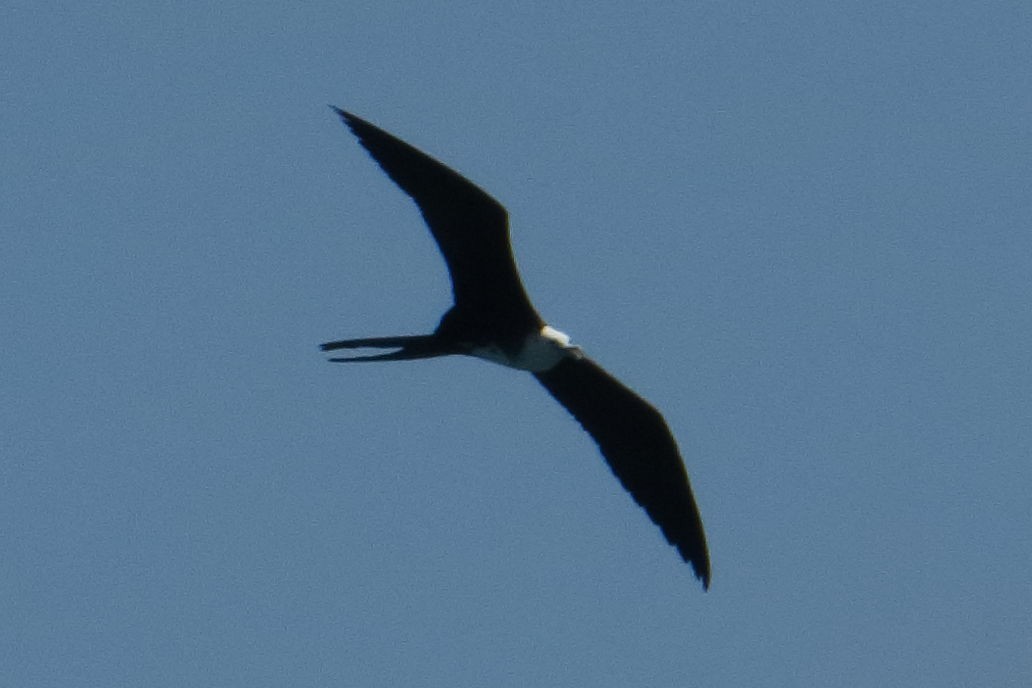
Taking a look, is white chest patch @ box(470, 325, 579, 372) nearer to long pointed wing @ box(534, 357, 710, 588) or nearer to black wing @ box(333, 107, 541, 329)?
black wing @ box(333, 107, 541, 329)

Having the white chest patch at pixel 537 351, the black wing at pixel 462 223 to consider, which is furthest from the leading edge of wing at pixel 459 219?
the white chest patch at pixel 537 351

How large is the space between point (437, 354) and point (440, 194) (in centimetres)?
115

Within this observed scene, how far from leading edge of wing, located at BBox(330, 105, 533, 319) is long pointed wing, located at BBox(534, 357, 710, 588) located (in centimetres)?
99

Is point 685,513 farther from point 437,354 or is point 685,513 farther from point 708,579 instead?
point 437,354

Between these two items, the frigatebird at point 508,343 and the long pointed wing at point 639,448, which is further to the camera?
the long pointed wing at point 639,448

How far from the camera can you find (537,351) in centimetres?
1341

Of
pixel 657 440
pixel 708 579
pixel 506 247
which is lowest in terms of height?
pixel 708 579

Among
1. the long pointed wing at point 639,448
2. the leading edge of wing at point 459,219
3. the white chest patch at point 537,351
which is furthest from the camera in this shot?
the long pointed wing at point 639,448

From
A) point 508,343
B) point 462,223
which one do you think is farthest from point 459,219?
point 508,343

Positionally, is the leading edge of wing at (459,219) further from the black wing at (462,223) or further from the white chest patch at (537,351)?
the white chest patch at (537,351)

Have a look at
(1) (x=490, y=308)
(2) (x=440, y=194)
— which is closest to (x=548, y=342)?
(1) (x=490, y=308)

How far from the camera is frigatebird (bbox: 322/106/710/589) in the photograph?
12570 millimetres

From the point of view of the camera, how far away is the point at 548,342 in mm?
13391

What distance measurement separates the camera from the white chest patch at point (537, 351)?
1336 centimetres
